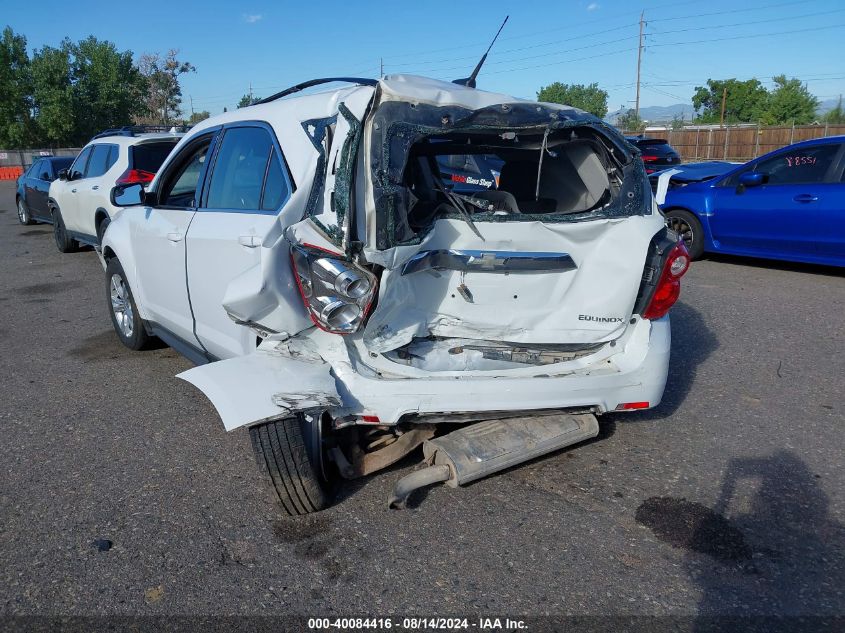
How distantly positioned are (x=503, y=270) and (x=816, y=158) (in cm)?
657

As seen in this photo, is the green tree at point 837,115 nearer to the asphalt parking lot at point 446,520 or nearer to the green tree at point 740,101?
the green tree at point 740,101

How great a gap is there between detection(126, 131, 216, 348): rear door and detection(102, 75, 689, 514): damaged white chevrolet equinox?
31 centimetres

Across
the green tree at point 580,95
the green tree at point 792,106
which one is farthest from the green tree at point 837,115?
the green tree at point 580,95

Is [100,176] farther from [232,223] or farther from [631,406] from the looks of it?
[631,406]

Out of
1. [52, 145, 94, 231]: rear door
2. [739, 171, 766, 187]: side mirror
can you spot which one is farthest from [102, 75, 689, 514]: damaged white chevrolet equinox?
[52, 145, 94, 231]: rear door

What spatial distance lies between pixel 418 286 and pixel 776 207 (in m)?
6.62

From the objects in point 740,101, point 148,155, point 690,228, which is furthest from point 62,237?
point 740,101

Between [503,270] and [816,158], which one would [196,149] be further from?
[816,158]

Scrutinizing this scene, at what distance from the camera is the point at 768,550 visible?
2.95 metres

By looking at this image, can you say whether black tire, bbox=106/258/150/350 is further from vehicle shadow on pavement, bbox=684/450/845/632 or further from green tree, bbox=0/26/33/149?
green tree, bbox=0/26/33/149

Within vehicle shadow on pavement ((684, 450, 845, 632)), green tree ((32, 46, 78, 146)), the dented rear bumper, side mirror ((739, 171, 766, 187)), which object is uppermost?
green tree ((32, 46, 78, 146))

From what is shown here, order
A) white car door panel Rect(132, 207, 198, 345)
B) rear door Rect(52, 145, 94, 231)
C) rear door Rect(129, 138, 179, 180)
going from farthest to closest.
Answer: rear door Rect(52, 145, 94, 231), rear door Rect(129, 138, 179, 180), white car door panel Rect(132, 207, 198, 345)

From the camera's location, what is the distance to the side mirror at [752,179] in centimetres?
841

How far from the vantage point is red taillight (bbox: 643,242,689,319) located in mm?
3463
